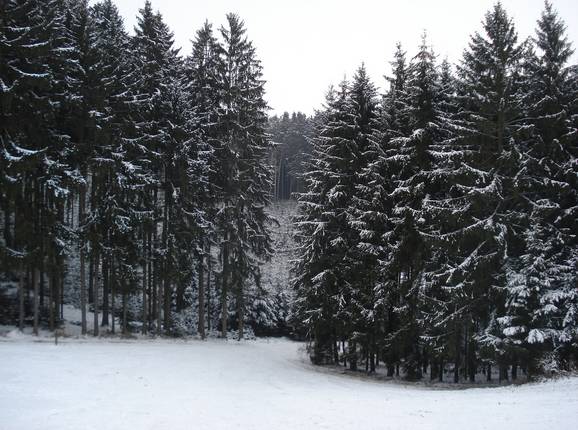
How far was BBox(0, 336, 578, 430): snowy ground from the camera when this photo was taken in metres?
9.92

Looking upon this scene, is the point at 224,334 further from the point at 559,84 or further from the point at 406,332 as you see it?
the point at 559,84

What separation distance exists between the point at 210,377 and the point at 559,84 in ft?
63.9

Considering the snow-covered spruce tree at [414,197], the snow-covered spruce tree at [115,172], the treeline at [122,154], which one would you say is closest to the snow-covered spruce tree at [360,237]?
the snow-covered spruce tree at [414,197]

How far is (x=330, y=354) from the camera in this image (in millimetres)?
27703

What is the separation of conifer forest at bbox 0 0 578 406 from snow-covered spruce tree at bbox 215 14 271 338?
0.45ft

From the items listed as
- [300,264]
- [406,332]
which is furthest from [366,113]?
[406,332]

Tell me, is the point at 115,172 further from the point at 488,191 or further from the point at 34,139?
the point at 488,191

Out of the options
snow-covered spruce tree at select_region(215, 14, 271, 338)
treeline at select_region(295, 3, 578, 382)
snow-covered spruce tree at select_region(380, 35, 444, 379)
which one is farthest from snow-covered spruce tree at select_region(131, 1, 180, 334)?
snow-covered spruce tree at select_region(380, 35, 444, 379)

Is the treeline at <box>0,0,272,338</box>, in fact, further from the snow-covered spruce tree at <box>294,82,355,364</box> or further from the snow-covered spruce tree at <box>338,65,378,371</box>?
the snow-covered spruce tree at <box>338,65,378,371</box>

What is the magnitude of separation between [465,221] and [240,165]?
16.8 m

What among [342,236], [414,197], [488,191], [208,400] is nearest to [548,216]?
[488,191]

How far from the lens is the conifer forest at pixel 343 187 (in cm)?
1916

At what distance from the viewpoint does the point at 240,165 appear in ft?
104

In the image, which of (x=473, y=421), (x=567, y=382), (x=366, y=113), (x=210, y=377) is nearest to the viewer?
(x=473, y=421)
